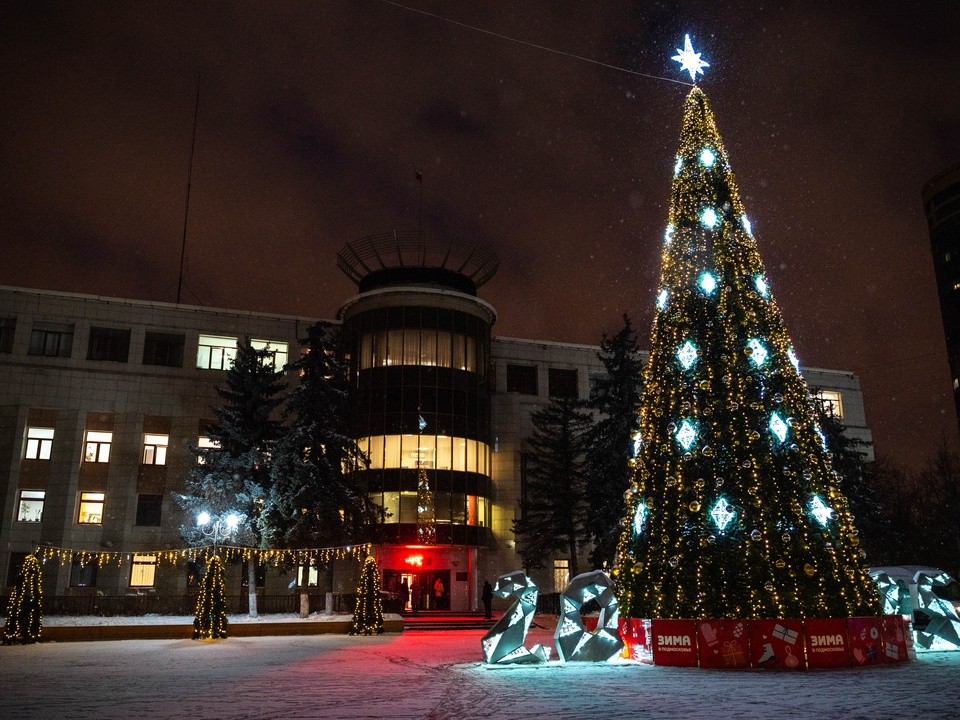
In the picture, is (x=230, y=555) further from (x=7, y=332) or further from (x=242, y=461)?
(x=7, y=332)

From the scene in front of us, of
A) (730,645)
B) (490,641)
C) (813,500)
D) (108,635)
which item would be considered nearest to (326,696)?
(490,641)

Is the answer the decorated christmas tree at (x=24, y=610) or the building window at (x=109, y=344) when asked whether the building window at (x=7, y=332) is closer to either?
the building window at (x=109, y=344)

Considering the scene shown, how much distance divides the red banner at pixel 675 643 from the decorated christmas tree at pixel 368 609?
561 inches

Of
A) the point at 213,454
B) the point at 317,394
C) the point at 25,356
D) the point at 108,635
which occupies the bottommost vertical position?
the point at 108,635

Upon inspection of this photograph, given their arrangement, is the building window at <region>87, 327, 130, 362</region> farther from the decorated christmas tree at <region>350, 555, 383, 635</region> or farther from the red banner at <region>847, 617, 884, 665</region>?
the red banner at <region>847, 617, 884, 665</region>

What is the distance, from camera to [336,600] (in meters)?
34.3

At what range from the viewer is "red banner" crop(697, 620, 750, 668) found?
40.6 ft

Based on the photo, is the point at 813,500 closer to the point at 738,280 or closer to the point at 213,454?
the point at 738,280

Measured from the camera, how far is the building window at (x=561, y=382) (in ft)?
146

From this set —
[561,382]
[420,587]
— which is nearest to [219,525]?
[420,587]

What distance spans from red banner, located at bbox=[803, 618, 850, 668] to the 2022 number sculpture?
3.13 metres

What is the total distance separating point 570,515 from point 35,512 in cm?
2455

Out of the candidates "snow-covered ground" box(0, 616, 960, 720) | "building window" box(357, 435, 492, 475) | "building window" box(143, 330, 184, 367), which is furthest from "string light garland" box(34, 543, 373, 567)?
"snow-covered ground" box(0, 616, 960, 720)

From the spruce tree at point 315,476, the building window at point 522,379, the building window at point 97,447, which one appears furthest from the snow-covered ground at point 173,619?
the building window at point 522,379
